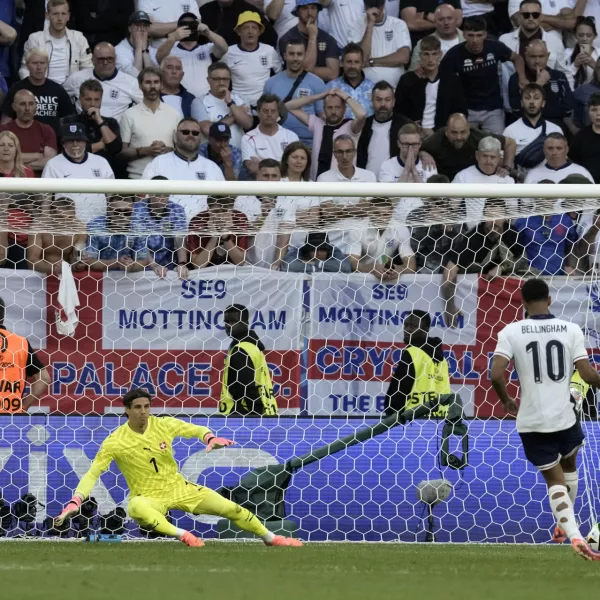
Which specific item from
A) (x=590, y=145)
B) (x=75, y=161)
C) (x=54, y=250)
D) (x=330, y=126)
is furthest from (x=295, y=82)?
(x=54, y=250)

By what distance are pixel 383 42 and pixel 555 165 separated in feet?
8.77

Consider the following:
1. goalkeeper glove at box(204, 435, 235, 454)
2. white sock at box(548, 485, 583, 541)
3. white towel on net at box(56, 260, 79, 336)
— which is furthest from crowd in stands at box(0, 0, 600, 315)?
white sock at box(548, 485, 583, 541)

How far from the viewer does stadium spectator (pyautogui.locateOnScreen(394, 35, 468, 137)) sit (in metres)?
14.4

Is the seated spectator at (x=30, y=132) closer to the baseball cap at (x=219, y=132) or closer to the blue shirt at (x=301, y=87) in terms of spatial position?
the baseball cap at (x=219, y=132)

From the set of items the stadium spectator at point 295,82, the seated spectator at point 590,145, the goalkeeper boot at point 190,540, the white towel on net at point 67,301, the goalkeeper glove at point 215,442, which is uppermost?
the stadium spectator at point 295,82

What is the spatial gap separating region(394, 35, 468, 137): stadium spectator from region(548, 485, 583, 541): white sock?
703cm

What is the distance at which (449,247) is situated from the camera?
1121cm

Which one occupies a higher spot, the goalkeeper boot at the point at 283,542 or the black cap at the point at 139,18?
the black cap at the point at 139,18

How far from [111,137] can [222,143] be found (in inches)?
44.2

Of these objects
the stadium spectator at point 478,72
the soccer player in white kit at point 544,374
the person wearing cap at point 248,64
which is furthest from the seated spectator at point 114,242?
the stadium spectator at point 478,72

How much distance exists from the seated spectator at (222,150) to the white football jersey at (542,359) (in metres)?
5.76

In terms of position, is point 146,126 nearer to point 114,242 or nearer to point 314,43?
point 314,43

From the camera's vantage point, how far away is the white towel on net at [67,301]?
430 inches

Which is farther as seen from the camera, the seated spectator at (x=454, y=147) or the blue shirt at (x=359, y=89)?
the blue shirt at (x=359, y=89)
